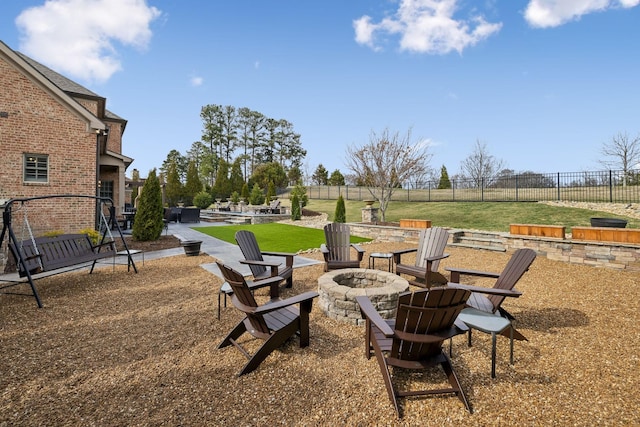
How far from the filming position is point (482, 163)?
3306cm

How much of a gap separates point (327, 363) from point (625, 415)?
7.75 ft

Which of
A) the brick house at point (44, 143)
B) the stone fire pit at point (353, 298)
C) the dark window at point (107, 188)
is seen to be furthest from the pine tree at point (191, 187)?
the stone fire pit at point (353, 298)

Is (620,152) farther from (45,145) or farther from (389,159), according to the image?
(45,145)

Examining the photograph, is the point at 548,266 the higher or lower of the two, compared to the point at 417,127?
lower

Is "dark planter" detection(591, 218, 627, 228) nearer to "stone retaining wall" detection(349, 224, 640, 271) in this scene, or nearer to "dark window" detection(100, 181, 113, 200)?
"stone retaining wall" detection(349, 224, 640, 271)

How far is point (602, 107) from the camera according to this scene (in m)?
13.5

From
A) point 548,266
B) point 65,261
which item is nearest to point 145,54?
point 65,261

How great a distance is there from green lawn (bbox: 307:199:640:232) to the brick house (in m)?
13.5

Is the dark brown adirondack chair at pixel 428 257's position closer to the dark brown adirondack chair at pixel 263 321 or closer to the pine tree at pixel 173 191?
the dark brown adirondack chair at pixel 263 321

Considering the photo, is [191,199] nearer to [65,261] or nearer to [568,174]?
[65,261]

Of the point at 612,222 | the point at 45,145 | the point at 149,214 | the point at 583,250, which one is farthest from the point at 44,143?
the point at 612,222

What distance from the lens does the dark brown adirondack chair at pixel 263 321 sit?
9.25 feet

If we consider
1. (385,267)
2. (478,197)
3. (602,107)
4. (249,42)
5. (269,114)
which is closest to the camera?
(385,267)

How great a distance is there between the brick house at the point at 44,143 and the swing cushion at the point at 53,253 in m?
5.53
